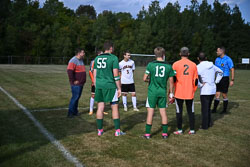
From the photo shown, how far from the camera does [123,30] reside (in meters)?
67.9

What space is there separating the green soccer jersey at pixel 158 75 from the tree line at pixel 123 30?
48155 mm

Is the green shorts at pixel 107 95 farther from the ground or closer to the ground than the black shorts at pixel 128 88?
farther from the ground

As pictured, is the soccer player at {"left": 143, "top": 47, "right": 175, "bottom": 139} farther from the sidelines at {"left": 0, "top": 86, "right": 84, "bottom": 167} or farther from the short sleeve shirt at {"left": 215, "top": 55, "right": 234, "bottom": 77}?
the short sleeve shirt at {"left": 215, "top": 55, "right": 234, "bottom": 77}

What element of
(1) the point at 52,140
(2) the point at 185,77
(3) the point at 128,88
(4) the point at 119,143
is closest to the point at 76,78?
(3) the point at 128,88

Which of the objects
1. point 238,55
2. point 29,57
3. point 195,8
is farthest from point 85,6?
point 238,55

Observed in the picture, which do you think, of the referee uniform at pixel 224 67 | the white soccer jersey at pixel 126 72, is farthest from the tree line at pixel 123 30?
the referee uniform at pixel 224 67

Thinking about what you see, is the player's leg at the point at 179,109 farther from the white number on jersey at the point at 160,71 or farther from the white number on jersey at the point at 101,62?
the white number on jersey at the point at 101,62

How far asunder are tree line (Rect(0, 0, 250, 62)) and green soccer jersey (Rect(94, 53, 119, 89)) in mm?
47375

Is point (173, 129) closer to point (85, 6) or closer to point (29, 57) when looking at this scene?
point (29, 57)

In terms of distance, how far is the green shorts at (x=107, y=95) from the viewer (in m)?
5.46

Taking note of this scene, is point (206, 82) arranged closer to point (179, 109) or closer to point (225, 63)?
point (179, 109)

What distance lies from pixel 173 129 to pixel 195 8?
8769 centimetres

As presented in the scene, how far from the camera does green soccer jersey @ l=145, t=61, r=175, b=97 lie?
16.9 feet

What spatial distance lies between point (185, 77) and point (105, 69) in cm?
182
